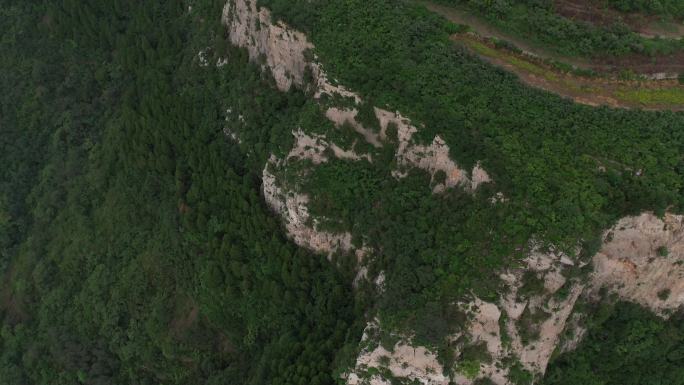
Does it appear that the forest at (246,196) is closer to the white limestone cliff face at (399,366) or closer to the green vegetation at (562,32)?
the green vegetation at (562,32)

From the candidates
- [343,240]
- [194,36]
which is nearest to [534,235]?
[343,240]

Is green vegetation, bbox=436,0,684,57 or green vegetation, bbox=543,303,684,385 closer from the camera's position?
green vegetation, bbox=543,303,684,385

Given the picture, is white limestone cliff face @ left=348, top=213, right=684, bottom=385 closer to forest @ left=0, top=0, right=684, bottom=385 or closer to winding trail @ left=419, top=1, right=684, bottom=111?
forest @ left=0, top=0, right=684, bottom=385

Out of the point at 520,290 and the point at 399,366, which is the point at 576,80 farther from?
the point at 399,366

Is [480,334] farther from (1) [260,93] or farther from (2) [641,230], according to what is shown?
A: (1) [260,93]

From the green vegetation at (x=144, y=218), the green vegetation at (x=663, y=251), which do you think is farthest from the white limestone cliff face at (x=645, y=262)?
the green vegetation at (x=144, y=218)

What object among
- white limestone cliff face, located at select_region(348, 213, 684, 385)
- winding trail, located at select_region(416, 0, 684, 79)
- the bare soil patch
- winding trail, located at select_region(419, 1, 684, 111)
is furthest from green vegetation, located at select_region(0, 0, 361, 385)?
winding trail, located at select_region(416, 0, 684, 79)

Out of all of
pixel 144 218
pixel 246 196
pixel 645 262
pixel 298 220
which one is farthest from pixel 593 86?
pixel 144 218
